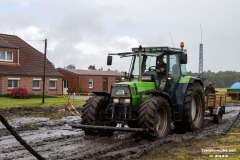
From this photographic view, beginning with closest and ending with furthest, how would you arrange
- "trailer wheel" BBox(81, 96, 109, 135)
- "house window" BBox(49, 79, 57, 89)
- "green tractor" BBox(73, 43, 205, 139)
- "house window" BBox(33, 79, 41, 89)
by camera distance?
"green tractor" BBox(73, 43, 205, 139), "trailer wheel" BBox(81, 96, 109, 135), "house window" BBox(33, 79, 41, 89), "house window" BBox(49, 79, 57, 89)

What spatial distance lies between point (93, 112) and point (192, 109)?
12.1 ft

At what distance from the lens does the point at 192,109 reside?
12578 mm

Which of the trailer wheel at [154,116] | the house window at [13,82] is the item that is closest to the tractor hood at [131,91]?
the trailer wheel at [154,116]

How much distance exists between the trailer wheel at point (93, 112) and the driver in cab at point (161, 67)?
1829mm

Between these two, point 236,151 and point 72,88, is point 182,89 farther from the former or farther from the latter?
point 72,88

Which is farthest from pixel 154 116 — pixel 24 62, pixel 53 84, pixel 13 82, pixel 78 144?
pixel 53 84

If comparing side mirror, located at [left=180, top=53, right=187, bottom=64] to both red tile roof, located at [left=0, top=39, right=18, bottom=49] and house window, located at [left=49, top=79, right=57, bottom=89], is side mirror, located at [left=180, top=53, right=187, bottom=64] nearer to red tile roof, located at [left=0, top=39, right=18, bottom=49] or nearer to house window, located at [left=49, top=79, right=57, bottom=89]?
red tile roof, located at [left=0, top=39, right=18, bottom=49]

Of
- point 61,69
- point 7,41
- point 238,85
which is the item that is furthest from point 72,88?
point 238,85

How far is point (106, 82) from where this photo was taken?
170 ft

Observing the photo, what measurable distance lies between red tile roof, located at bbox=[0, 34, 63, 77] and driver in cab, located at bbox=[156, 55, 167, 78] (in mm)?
26287

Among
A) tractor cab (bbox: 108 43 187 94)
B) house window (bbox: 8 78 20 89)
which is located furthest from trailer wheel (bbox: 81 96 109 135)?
Answer: house window (bbox: 8 78 20 89)

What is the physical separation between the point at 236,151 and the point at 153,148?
6.00 ft

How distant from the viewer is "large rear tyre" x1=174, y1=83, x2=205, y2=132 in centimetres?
1148

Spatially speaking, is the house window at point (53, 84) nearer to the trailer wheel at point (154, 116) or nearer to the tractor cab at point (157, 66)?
the tractor cab at point (157, 66)
